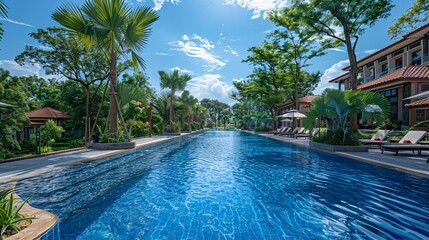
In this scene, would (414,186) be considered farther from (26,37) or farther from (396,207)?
(26,37)

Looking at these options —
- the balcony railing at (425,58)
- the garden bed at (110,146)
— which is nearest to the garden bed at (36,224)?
the garden bed at (110,146)

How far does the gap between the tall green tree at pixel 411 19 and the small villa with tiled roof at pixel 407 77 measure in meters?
2.02

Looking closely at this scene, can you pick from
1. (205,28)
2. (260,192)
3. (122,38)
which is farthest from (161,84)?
(260,192)

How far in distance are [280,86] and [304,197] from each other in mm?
29974

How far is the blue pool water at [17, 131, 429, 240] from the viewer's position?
3455 mm

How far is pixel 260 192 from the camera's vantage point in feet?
17.5

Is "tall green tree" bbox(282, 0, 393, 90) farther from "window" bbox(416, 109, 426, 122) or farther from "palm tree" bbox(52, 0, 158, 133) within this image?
"palm tree" bbox(52, 0, 158, 133)

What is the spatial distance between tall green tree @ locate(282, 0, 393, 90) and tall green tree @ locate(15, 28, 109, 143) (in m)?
14.3

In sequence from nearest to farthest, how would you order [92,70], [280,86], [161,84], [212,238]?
[212,238], [92,70], [161,84], [280,86]

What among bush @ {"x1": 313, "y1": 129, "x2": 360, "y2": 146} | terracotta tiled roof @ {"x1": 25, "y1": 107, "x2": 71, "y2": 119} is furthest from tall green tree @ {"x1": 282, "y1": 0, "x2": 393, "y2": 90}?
terracotta tiled roof @ {"x1": 25, "y1": 107, "x2": 71, "y2": 119}

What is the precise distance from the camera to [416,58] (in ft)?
65.2

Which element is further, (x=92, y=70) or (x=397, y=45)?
(x=397, y=45)

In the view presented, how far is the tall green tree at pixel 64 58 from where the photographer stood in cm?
1417

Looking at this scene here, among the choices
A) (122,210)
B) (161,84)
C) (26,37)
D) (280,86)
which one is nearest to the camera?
(122,210)
